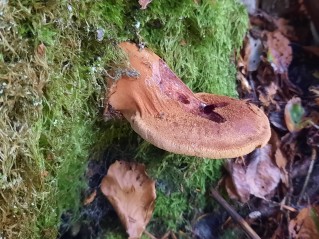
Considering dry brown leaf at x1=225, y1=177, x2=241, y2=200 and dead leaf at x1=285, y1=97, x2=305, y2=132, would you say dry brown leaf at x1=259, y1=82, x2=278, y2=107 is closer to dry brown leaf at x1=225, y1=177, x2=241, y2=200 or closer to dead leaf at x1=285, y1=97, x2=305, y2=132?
dead leaf at x1=285, y1=97, x2=305, y2=132

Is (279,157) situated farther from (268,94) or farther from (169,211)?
(169,211)

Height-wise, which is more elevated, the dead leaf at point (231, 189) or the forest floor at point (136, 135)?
the forest floor at point (136, 135)

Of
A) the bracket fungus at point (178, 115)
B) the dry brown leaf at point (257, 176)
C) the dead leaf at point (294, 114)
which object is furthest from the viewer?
the dead leaf at point (294, 114)

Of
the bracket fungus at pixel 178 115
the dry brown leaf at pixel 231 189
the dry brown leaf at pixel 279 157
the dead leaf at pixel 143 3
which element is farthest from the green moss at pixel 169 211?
the dead leaf at pixel 143 3

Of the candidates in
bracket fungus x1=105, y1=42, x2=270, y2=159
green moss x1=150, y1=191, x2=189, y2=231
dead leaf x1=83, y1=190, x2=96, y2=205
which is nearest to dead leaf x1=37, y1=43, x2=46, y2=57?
bracket fungus x1=105, y1=42, x2=270, y2=159

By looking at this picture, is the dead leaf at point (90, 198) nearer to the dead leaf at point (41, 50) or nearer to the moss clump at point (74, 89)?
the moss clump at point (74, 89)

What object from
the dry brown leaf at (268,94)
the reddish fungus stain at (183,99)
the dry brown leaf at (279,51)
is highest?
the reddish fungus stain at (183,99)
